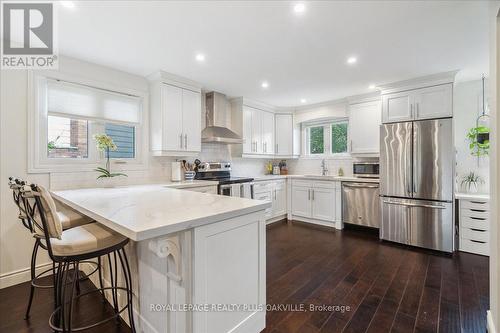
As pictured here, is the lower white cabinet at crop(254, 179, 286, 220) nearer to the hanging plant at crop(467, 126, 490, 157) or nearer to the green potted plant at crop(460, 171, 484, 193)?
the green potted plant at crop(460, 171, 484, 193)

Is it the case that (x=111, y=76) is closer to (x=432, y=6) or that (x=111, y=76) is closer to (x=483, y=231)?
(x=432, y=6)

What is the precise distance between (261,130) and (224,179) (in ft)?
5.08

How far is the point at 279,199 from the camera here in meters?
4.74

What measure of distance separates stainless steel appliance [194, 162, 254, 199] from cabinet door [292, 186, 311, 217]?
1.11 m

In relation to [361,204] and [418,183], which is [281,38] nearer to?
[418,183]

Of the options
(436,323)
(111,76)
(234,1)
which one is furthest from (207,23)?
(436,323)

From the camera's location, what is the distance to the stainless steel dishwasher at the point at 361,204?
381 cm

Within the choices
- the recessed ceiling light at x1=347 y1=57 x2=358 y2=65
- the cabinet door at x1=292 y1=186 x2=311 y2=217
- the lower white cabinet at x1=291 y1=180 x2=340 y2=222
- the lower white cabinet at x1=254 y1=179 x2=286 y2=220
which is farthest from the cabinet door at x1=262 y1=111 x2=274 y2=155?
the recessed ceiling light at x1=347 y1=57 x2=358 y2=65

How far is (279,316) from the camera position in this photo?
1851mm

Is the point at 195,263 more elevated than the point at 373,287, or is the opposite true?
the point at 195,263

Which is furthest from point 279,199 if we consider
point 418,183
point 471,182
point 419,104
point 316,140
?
point 471,182

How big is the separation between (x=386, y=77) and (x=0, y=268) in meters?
5.14

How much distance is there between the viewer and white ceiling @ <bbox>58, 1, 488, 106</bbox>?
189 centimetres

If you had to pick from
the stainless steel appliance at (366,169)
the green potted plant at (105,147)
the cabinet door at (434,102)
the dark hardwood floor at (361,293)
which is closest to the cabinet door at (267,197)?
the dark hardwood floor at (361,293)
